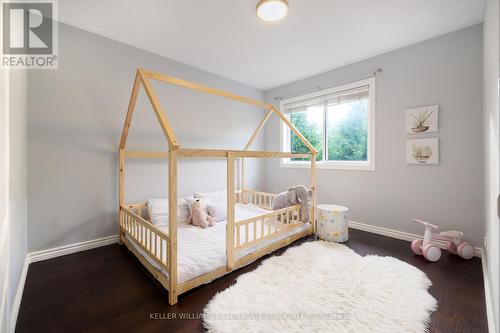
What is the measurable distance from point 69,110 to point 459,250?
4453mm

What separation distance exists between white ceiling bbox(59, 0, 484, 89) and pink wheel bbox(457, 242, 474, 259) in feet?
7.81

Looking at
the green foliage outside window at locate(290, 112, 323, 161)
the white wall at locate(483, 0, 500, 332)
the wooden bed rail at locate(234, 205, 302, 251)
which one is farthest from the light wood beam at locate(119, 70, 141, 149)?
the green foliage outside window at locate(290, 112, 323, 161)

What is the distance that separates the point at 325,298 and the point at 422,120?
243cm

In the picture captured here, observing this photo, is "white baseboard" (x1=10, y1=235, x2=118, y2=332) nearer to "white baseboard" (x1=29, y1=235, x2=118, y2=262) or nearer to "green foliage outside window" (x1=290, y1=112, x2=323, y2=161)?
"white baseboard" (x1=29, y1=235, x2=118, y2=262)

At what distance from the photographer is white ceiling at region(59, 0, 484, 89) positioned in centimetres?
207

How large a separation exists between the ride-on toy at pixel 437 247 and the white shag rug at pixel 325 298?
1.10 ft

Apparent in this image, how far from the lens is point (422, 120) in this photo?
2672 millimetres

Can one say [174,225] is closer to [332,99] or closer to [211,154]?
[211,154]

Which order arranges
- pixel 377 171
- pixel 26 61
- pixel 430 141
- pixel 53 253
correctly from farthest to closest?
pixel 377 171
pixel 430 141
pixel 53 253
pixel 26 61

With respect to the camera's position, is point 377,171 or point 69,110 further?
point 377,171

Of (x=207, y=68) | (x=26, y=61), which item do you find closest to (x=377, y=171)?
(x=207, y=68)

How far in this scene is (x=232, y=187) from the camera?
6.40 ft

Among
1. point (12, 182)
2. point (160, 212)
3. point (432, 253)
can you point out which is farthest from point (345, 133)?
point (12, 182)

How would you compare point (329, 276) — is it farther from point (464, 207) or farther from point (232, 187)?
point (464, 207)
